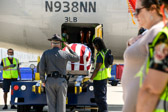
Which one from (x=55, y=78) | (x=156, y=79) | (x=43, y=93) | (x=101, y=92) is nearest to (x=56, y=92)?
(x=55, y=78)

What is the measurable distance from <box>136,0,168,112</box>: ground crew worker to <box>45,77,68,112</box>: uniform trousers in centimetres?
374

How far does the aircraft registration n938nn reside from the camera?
26.0 feet

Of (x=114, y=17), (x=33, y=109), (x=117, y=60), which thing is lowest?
(x=33, y=109)

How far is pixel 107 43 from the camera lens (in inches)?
332

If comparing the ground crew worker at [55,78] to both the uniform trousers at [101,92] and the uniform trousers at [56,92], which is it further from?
the uniform trousers at [101,92]

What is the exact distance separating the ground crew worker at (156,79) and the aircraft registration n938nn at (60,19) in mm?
5926

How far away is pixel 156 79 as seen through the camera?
1.90 m

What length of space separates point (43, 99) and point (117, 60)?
2.61 m

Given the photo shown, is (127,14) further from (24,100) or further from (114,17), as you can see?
(24,100)

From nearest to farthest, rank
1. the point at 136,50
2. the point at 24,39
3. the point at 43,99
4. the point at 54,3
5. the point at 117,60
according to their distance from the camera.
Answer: the point at 136,50 → the point at 43,99 → the point at 54,3 → the point at 24,39 → the point at 117,60

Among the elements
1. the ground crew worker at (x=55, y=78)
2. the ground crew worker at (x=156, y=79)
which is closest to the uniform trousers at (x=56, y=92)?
the ground crew worker at (x=55, y=78)

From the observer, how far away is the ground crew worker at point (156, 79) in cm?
189

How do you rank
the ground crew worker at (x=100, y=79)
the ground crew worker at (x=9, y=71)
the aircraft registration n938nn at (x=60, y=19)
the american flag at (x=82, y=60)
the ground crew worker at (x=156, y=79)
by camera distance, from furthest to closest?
the ground crew worker at (x=9, y=71), the aircraft registration n938nn at (x=60, y=19), the american flag at (x=82, y=60), the ground crew worker at (x=100, y=79), the ground crew worker at (x=156, y=79)

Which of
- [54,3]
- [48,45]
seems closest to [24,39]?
[48,45]
